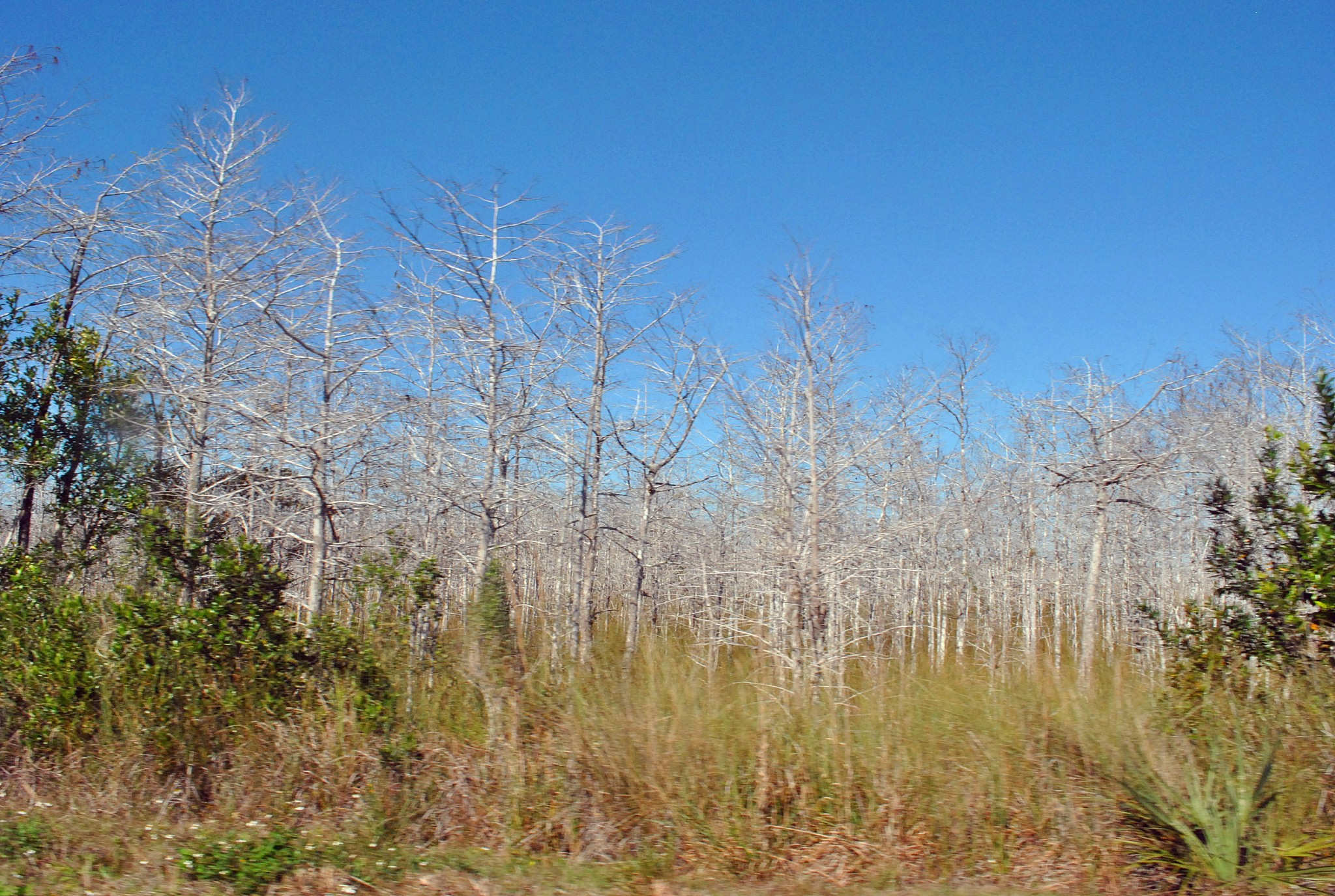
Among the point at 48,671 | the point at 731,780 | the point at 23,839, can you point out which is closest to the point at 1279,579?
the point at 731,780

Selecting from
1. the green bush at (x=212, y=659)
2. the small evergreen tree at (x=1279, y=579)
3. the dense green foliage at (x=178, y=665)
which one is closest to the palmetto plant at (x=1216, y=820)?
the small evergreen tree at (x=1279, y=579)

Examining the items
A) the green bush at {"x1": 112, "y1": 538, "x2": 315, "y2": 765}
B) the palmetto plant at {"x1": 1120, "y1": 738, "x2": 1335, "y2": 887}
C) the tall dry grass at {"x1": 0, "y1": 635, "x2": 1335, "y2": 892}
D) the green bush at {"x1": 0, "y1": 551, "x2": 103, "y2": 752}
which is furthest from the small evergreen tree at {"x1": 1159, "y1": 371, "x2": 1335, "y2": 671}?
the green bush at {"x1": 0, "y1": 551, "x2": 103, "y2": 752}

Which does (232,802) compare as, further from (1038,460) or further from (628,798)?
(1038,460)

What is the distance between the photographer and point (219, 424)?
779 cm

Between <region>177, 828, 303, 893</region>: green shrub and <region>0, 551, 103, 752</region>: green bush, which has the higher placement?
<region>0, 551, 103, 752</region>: green bush

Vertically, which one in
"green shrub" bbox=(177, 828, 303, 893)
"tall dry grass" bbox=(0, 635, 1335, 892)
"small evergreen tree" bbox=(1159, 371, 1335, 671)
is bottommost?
"green shrub" bbox=(177, 828, 303, 893)

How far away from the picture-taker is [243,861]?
484 cm

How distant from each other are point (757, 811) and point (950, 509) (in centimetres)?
1169

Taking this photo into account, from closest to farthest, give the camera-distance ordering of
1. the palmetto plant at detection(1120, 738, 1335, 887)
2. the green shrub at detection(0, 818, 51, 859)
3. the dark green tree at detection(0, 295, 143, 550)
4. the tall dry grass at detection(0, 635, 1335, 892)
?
the palmetto plant at detection(1120, 738, 1335, 887)
the green shrub at detection(0, 818, 51, 859)
the tall dry grass at detection(0, 635, 1335, 892)
the dark green tree at detection(0, 295, 143, 550)

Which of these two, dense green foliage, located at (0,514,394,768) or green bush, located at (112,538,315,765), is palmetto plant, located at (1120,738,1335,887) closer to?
dense green foliage, located at (0,514,394,768)

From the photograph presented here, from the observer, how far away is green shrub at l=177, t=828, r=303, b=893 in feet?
15.5

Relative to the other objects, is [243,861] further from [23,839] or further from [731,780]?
[731,780]

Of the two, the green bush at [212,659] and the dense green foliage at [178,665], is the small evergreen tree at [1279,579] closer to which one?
the dense green foliage at [178,665]

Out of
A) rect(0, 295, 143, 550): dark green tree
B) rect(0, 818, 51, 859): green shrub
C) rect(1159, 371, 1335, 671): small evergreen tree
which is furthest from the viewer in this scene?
rect(0, 295, 143, 550): dark green tree
